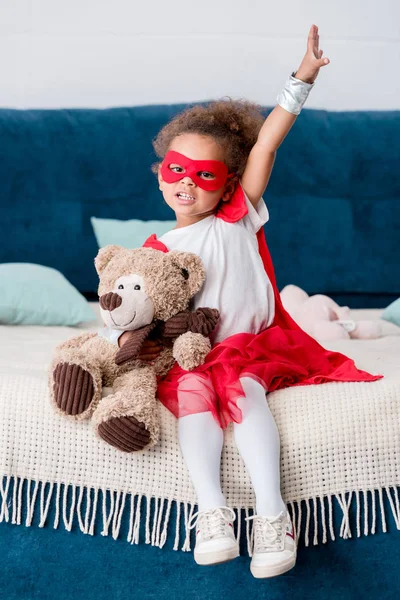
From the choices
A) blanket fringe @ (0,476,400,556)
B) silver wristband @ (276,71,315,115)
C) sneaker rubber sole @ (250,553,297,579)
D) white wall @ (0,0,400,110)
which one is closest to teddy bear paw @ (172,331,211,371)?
blanket fringe @ (0,476,400,556)

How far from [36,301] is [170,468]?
3.46 ft

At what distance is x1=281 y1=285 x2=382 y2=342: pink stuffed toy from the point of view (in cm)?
218

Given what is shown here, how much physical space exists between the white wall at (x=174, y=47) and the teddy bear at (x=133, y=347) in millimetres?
1546

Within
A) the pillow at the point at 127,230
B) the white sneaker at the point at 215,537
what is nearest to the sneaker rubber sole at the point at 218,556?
the white sneaker at the point at 215,537

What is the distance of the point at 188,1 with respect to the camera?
2814 millimetres

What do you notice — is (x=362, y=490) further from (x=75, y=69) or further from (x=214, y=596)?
(x=75, y=69)

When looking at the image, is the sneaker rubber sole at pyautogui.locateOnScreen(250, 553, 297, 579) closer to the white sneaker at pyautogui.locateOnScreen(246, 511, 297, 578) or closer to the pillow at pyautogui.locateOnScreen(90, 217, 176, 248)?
the white sneaker at pyautogui.locateOnScreen(246, 511, 297, 578)

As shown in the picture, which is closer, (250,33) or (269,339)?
(269,339)

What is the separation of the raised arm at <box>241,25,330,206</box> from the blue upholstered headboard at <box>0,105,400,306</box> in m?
1.09

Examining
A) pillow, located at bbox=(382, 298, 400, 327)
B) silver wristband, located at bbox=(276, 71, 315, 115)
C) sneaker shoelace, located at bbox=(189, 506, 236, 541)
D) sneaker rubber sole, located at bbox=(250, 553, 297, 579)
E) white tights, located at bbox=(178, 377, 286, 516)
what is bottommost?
pillow, located at bbox=(382, 298, 400, 327)

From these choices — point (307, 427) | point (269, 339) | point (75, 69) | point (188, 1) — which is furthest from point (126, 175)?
point (307, 427)

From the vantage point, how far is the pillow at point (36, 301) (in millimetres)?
2207

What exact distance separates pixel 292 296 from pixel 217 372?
3.48ft

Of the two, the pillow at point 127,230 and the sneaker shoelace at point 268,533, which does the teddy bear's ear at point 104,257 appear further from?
the pillow at point 127,230
